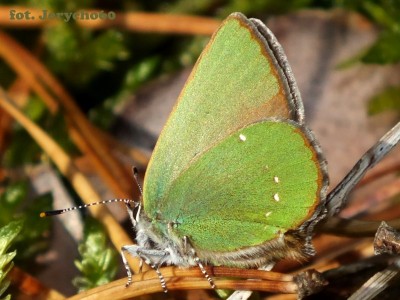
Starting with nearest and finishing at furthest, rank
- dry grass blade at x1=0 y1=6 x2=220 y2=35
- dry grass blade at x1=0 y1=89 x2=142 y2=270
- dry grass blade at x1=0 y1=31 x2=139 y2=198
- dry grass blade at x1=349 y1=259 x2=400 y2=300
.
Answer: dry grass blade at x1=349 y1=259 x2=400 y2=300
dry grass blade at x1=0 y1=89 x2=142 y2=270
dry grass blade at x1=0 y1=31 x2=139 y2=198
dry grass blade at x1=0 y1=6 x2=220 y2=35

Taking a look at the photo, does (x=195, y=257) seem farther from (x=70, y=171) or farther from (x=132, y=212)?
(x=70, y=171)

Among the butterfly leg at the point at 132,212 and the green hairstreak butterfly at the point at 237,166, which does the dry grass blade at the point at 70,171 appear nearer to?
the butterfly leg at the point at 132,212

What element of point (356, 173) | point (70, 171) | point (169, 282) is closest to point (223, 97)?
point (356, 173)

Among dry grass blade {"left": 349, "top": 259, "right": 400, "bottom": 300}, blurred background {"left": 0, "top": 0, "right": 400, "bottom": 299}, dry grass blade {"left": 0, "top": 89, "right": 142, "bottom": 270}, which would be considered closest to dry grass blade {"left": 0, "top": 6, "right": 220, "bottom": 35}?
blurred background {"left": 0, "top": 0, "right": 400, "bottom": 299}

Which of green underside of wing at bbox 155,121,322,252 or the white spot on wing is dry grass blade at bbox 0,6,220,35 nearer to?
green underside of wing at bbox 155,121,322,252

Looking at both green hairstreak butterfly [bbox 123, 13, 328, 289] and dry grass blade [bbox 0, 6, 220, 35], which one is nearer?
green hairstreak butterfly [bbox 123, 13, 328, 289]
